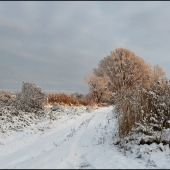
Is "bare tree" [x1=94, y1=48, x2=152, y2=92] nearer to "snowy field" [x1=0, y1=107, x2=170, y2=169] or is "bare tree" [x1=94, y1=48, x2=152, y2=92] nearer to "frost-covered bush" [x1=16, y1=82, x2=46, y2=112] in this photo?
A: "frost-covered bush" [x1=16, y1=82, x2=46, y2=112]

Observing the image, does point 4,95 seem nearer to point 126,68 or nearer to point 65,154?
point 65,154

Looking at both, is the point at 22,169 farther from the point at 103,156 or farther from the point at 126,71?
the point at 126,71

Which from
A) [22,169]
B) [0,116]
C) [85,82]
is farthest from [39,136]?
[85,82]

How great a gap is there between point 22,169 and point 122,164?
7.88ft

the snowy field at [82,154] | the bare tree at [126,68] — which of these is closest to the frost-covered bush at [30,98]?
the snowy field at [82,154]

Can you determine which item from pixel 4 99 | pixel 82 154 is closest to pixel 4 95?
pixel 4 99

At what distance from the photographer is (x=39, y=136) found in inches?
269

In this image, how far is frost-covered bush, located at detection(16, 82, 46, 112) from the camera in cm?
938

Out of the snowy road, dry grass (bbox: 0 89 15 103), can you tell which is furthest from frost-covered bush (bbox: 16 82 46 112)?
the snowy road

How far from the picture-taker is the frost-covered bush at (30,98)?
938 cm

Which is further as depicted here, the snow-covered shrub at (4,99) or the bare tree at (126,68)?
the bare tree at (126,68)

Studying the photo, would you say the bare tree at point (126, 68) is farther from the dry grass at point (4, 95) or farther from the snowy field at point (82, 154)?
the snowy field at point (82, 154)

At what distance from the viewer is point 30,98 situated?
9695 millimetres

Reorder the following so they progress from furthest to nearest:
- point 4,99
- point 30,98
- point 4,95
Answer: point 4,95
point 4,99
point 30,98
